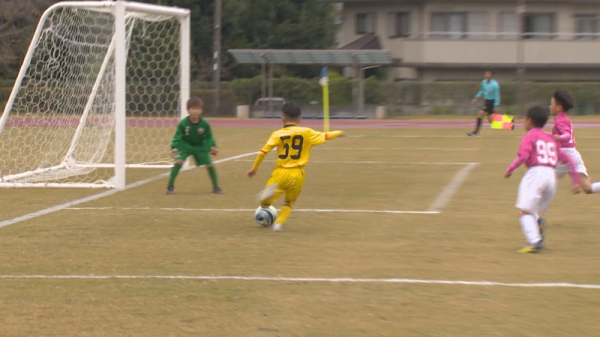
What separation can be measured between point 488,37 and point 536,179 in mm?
42658

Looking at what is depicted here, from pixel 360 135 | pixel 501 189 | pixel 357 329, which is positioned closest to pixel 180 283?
pixel 357 329

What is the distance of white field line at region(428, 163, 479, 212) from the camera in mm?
11541

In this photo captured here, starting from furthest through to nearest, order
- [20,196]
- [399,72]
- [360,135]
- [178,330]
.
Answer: [399,72]
[360,135]
[20,196]
[178,330]

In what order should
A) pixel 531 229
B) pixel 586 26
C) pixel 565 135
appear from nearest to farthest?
pixel 531 229, pixel 565 135, pixel 586 26

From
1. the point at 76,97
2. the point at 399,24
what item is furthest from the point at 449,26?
the point at 76,97

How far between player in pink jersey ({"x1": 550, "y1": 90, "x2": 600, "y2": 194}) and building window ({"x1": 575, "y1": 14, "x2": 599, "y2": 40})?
42.2 meters

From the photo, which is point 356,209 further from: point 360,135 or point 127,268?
point 360,135

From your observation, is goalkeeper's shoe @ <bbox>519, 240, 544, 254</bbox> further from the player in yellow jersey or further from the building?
the building

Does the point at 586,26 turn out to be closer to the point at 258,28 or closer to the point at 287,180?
the point at 258,28

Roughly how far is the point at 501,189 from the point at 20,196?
6701mm

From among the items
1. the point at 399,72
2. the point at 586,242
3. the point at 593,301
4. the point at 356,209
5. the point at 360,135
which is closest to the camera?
the point at 593,301

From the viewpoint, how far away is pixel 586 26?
50500 millimetres

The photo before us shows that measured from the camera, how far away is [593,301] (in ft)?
21.2

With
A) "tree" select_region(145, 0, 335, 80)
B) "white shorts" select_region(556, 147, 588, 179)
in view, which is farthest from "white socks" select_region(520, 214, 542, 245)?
"tree" select_region(145, 0, 335, 80)
